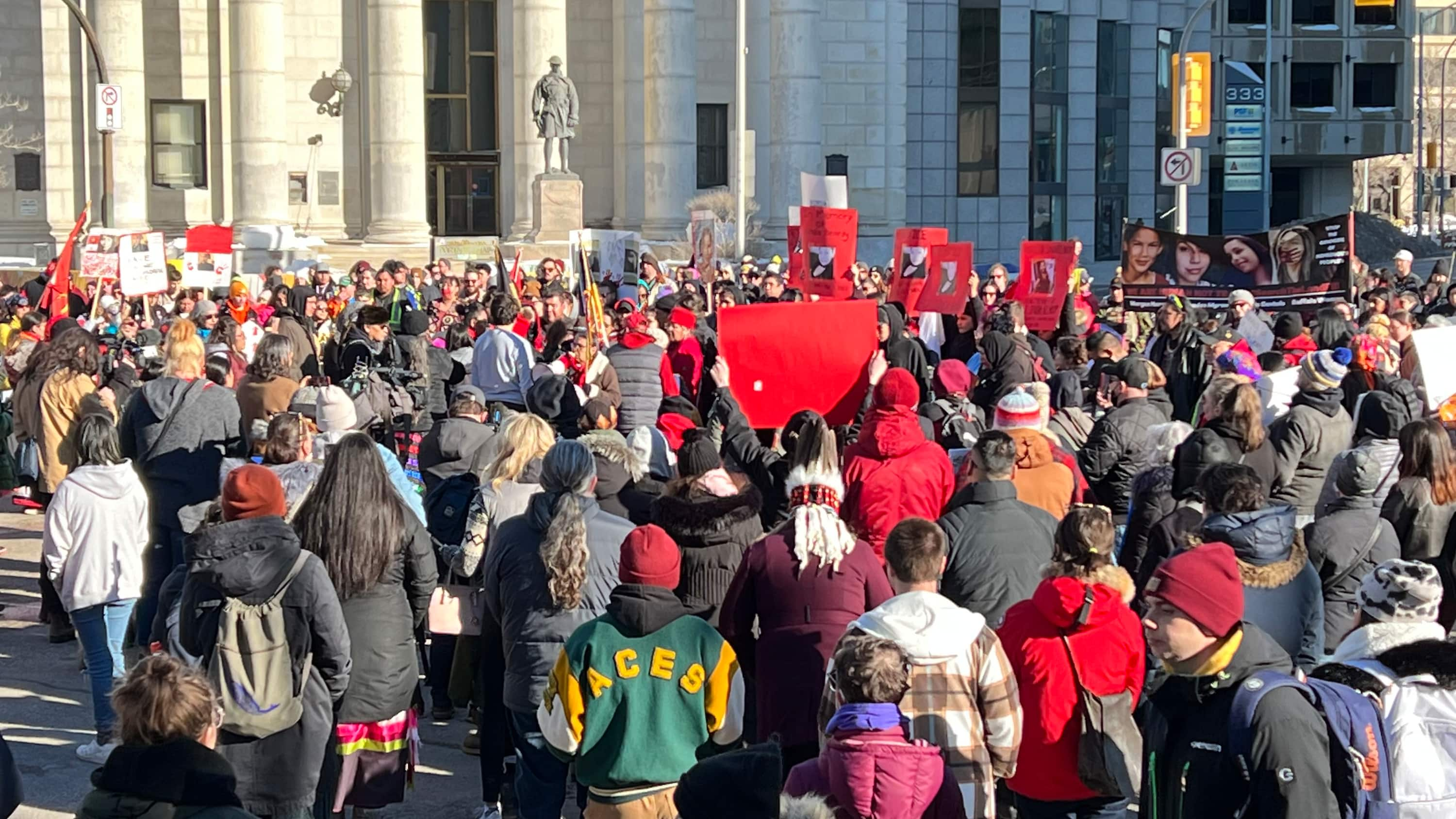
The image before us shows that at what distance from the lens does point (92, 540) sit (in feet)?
31.8

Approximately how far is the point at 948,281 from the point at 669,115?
21290 mm

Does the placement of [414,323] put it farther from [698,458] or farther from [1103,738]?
[1103,738]

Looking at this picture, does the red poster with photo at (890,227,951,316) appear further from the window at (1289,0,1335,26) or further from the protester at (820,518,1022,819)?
the window at (1289,0,1335,26)

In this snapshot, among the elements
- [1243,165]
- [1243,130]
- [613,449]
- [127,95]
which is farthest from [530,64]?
[1243,165]

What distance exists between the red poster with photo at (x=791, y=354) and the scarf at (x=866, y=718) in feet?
19.6

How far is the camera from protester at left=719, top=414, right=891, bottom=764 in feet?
23.5

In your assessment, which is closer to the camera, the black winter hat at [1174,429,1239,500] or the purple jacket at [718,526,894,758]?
the purple jacket at [718,526,894,758]

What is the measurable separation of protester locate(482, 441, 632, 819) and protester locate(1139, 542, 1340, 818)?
2.62 metres

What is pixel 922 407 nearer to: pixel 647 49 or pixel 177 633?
pixel 177 633

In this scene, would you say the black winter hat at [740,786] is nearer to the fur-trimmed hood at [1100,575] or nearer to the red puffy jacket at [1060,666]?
the red puffy jacket at [1060,666]

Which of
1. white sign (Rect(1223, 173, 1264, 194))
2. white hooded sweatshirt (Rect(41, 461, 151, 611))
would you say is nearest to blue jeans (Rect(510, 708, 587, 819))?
white hooded sweatshirt (Rect(41, 461, 151, 611))

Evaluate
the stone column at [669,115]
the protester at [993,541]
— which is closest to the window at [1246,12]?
the stone column at [669,115]

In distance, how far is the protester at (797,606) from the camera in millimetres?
7176

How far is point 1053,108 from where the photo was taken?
49.1m
